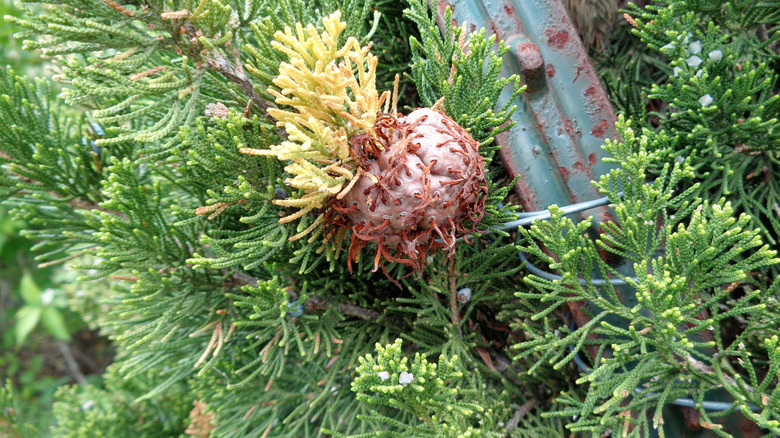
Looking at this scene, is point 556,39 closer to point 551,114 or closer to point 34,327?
point 551,114

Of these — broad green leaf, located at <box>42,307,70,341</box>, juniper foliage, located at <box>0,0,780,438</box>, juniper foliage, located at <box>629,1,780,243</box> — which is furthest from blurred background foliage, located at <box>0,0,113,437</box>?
juniper foliage, located at <box>629,1,780,243</box>

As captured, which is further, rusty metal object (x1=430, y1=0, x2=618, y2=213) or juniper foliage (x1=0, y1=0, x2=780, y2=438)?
rusty metal object (x1=430, y1=0, x2=618, y2=213)

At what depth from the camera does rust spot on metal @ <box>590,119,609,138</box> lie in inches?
34.8

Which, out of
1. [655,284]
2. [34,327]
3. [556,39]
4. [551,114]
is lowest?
[655,284]

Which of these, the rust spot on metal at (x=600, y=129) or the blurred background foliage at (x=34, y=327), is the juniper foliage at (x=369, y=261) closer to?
the rust spot on metal at (x=600, y=129)

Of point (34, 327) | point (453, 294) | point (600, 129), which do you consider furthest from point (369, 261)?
point (34, 327)

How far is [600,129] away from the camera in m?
0.89

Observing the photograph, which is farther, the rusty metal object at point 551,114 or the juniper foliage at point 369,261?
the rusty metal object at point 551,114

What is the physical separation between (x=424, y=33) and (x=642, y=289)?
540 mm

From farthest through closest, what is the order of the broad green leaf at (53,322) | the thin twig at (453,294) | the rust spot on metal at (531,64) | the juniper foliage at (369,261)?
the broad green leaf at (53,322)
the thin twig at (453,294)
the rust spot on metal at (531,64)
the juniper foliage at (369,261)

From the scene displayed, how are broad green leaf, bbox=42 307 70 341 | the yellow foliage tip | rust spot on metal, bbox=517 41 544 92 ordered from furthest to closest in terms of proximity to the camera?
broad green leaf, bbox=42 307 70 341
rust spot on metal, bbox=517 41 544 92
the yellow foliage tip

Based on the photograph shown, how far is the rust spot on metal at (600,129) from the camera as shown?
883mm

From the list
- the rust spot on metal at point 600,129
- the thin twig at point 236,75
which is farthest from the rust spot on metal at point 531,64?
the thin twig at point 236,75

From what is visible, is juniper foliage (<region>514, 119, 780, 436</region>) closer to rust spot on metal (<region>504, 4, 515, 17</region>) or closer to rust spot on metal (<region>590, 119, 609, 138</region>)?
rust spot on metal (<region>590, 119, 609, 138</region>)
